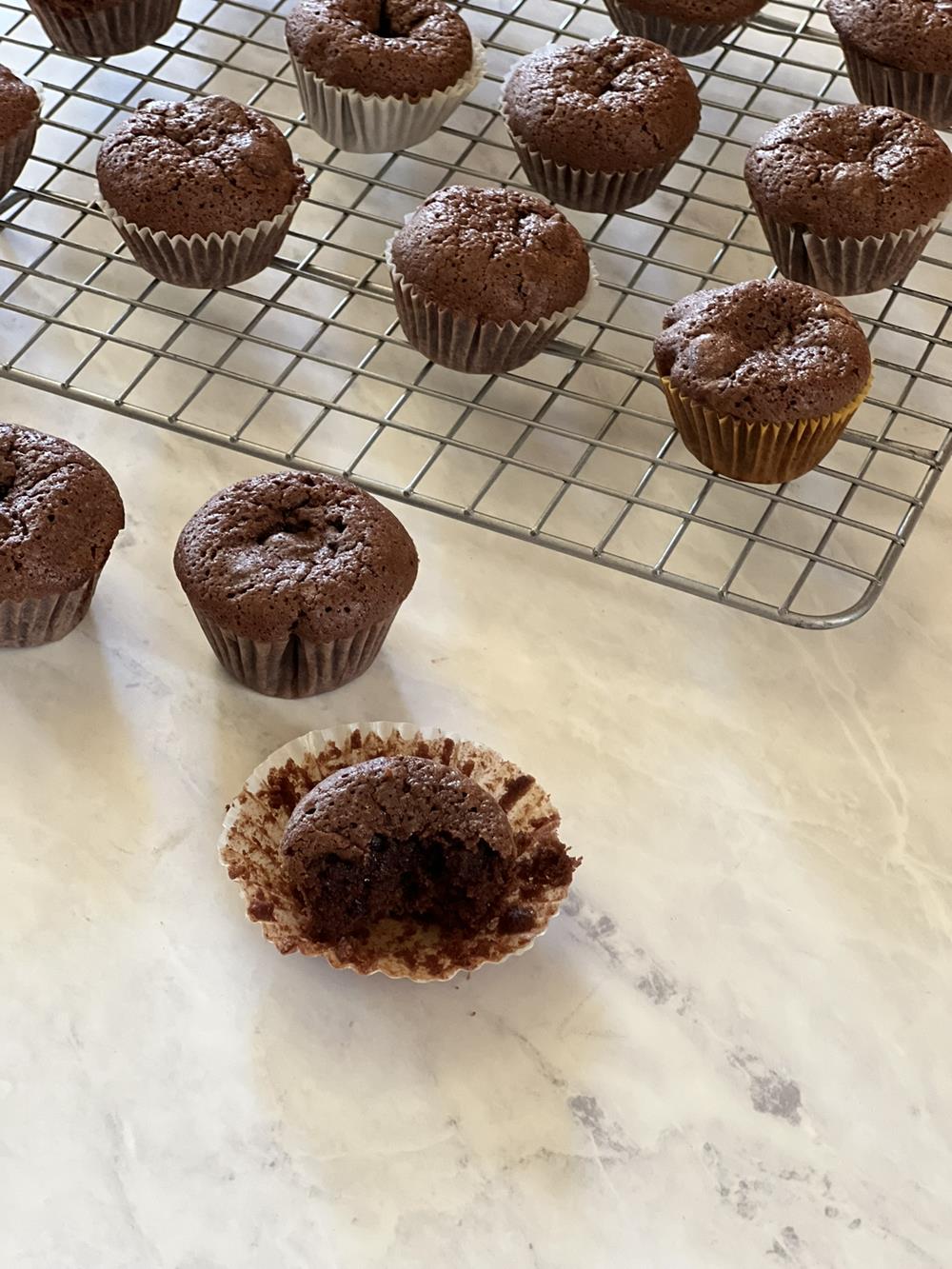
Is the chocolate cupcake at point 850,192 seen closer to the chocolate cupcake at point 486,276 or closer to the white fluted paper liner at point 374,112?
the chocolate cupcake at point 486,276

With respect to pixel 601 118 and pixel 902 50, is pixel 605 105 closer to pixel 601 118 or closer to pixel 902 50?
pixel 601 118

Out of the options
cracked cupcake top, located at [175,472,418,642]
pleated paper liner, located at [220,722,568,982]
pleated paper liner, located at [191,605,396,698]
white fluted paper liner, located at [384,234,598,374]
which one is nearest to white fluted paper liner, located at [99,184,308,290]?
white fluted paper liner, located at [384,234,598,374]

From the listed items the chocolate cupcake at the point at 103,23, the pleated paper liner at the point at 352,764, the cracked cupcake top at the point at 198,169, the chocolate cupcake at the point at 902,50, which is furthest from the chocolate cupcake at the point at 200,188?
→ the chocolate cupcake at the point at 902,50

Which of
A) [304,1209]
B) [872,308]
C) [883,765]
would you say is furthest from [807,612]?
[304,1209]

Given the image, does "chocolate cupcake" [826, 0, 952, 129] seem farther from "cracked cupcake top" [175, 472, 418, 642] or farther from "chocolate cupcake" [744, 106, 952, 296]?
"cracked cupcake top" [175, 472, 418, 642]

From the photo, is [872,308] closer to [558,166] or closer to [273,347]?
[558,166]

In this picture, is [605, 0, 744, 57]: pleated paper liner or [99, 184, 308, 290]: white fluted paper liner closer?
[99, 184, 308, 290]: white fluted paper liner
